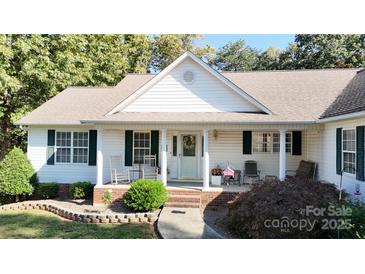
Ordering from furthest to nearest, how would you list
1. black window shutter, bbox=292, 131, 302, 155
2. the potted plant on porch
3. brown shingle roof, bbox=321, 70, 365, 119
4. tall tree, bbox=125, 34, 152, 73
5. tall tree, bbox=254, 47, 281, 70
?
tall tree, bbox=254, 47, 281, 70 → tall tree, bbox=125, 34, 152, 73 → black window shutter, bbox=292, 131, 302, 155 → the potted plant on porch → brown shingle roof, bbox=321, 70, 365, 119

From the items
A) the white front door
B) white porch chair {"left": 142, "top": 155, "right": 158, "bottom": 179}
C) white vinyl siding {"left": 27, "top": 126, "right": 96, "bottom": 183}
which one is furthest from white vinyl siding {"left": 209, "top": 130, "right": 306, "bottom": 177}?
white vinyl siding {"left": 27, "top": 126, "right": 96, "bottom": 183}

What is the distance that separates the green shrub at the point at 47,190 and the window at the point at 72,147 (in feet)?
3.95

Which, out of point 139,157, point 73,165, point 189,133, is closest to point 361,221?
point 189,133

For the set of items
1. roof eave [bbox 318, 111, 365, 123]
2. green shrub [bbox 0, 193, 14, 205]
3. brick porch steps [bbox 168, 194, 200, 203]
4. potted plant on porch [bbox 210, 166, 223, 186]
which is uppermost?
roof eave [bbox 318, 111, 365, 123]

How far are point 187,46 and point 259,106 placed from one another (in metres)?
23.0

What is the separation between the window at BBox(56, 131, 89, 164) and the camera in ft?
45.9

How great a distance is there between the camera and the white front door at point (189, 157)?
13.8m

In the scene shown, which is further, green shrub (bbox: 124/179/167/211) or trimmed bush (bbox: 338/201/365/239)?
green shrub (bbox: 124/179/167/211)

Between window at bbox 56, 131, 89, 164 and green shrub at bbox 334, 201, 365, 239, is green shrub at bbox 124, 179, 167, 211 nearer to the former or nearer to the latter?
window at bbox 56, 131, 89, 164

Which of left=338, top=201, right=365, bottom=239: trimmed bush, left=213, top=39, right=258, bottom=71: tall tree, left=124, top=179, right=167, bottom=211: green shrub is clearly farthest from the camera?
left=213, top=39, right=258, bottom=71: tall tree

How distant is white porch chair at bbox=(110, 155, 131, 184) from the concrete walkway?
3653 millimetres

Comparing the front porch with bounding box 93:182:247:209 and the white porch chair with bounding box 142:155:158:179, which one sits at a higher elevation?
the white porch chair with bounding box 142:155:158:179

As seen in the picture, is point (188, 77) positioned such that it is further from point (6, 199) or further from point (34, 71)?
point (34, 71)

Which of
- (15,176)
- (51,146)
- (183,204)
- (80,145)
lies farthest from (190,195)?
(15,176)
